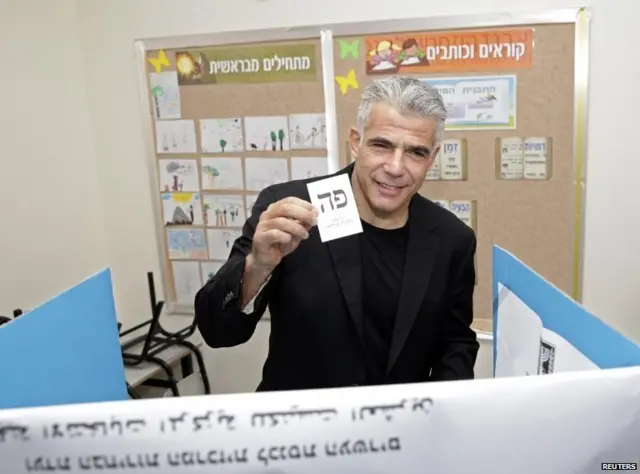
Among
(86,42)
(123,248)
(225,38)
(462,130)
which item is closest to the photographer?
(462,130)

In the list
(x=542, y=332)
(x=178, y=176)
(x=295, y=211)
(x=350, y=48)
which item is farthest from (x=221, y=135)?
(x=542, y=332)

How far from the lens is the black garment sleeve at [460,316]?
1345mm

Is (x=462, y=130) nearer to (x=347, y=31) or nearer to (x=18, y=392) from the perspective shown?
(x=347, y=31)

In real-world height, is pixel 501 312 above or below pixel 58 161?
below

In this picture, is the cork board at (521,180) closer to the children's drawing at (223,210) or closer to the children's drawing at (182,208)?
the children's drawing at (223,210)

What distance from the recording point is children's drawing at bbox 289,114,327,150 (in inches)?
92.6

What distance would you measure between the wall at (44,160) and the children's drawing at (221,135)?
1.87 feet

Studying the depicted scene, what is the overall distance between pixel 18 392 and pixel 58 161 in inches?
78.5

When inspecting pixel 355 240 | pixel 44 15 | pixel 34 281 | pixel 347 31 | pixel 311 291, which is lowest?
pixel 34 281

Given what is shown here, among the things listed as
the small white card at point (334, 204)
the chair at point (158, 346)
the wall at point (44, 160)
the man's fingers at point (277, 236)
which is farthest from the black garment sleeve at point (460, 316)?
the wall at point (44, 160)

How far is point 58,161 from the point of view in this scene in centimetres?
248

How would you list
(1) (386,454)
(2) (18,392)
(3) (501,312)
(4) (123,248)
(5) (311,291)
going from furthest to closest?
(4) (123,248)
(5) (311,291)
(3) (501,312)
(2) (18,392)
(1) (386,454)

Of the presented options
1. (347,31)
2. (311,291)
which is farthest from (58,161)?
(311,291)

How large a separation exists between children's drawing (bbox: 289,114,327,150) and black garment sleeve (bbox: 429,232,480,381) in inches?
42.2
